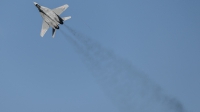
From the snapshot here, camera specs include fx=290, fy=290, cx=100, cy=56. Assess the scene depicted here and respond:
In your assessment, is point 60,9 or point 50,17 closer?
point 50,17

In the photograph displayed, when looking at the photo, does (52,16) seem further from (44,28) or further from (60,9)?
(44,28)

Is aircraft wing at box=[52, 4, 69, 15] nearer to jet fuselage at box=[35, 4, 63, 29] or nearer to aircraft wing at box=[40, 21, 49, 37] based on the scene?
jet fuselage at box=[35, 4, 63, 29]

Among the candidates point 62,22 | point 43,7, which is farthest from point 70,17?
point 43,7

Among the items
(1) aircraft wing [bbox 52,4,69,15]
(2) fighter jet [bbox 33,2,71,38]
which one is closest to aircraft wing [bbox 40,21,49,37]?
(2) fighter jet [bbox 33,2,71,38]

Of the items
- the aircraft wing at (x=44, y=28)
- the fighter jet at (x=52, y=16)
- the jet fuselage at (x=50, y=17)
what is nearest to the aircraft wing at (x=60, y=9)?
the fighter jet at (x=52, y=16)

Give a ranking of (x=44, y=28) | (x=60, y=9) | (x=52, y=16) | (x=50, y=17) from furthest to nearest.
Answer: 1. (x=44, y=28)
2. (x=60, y=9)
3. (x=50, y=17)
4. (x=52, y=16)

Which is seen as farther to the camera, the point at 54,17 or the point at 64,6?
the point at 64,6

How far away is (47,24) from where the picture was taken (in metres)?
82.8

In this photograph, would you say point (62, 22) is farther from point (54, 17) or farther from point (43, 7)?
point (43, 7)

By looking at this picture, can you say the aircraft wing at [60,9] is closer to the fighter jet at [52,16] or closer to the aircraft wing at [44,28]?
the fighter jet at [52,16]

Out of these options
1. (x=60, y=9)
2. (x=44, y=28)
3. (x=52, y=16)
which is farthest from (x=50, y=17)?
(x=44, y=28)

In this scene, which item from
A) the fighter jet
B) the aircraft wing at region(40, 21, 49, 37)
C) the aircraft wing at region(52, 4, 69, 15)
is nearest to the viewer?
the fighter jet

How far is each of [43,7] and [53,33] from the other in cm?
775

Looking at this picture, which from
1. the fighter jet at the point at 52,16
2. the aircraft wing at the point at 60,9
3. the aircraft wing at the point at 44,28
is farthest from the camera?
the aircraft wing at the point at 44,28
